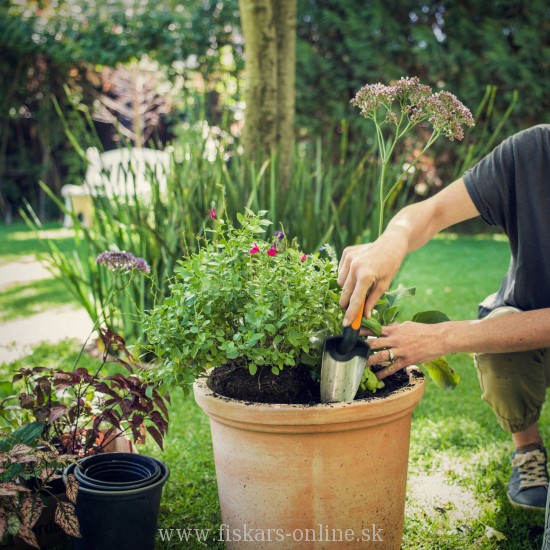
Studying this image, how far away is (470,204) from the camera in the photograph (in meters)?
1.78

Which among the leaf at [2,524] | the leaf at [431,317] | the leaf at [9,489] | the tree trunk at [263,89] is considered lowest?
the leaf at [2,524]

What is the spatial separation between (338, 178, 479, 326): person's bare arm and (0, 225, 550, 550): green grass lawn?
0.41 m

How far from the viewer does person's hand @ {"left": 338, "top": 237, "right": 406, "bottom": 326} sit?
4.42 ft

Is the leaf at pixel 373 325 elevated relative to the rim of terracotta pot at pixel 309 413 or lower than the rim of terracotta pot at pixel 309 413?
elevated

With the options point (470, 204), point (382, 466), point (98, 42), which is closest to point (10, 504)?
point (382, 466)

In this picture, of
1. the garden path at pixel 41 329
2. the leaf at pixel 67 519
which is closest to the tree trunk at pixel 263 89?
the garden path at pixel 41 329

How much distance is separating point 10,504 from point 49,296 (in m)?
3.61

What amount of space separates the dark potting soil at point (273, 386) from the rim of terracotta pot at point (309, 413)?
0.04 m

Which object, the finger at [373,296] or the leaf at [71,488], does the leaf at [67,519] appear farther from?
the finger at [373,296]

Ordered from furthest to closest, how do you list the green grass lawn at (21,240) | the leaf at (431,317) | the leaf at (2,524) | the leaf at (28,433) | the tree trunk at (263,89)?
the green grass lawn at (21,240) → the tree trunk at (263,89) → the leaf at (431,317) → the leaf at (28,433) → the leaf at (2,524)

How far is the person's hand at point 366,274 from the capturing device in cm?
135

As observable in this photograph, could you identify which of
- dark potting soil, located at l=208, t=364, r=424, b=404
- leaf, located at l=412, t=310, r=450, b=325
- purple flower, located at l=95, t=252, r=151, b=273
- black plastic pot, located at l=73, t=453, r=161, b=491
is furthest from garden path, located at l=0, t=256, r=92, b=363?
leaf, located at l=412, t=310, r=450, b=325

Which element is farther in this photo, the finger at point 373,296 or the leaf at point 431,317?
the leaf at point 431,317

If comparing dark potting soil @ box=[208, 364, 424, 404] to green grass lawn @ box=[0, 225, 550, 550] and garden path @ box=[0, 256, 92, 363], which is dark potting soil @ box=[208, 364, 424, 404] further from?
garden path @ box=[0, 256, 92, 363]
